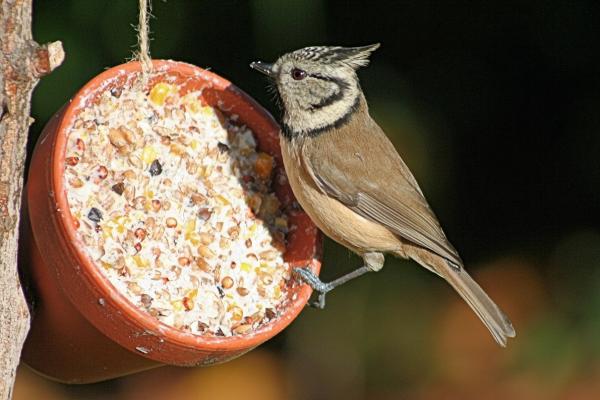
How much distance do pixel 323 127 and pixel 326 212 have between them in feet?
1.15

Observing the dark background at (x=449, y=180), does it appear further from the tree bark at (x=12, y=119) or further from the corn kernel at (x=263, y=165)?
the tree bark at (x=12, y=119)

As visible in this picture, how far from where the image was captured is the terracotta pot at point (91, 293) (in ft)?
8.90

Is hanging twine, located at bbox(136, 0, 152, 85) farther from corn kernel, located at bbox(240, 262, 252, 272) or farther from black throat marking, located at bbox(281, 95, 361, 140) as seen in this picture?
corn kernel, located at bbox(240, 262, 252, 272)

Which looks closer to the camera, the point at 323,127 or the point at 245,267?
the point at 245,267

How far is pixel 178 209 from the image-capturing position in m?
3.17

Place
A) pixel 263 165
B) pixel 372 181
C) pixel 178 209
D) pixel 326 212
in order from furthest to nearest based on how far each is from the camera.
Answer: pixel 372 181, pixel 263 165, pixel 326 212, pixel 178 209

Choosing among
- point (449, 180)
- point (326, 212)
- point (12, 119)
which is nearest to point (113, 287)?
point (12, 119)

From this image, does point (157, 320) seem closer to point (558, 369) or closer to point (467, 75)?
point (558, 369)

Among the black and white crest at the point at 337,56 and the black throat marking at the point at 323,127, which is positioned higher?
the black and white crest at the point at 337,56

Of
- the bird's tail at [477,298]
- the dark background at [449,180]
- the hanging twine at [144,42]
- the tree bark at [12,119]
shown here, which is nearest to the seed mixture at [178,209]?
the hanging twine at [144,42]

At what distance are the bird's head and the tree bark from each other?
Result: 3.53ft

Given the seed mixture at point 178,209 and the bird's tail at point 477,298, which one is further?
the bird's tail at point 477,298

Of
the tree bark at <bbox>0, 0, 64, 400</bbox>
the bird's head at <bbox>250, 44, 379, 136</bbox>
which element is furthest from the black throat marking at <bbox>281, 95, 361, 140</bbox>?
the tree bark at <bbox>0, 0, 64, 400</bbox>

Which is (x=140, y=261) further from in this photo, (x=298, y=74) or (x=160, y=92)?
(x=298, y=74)
